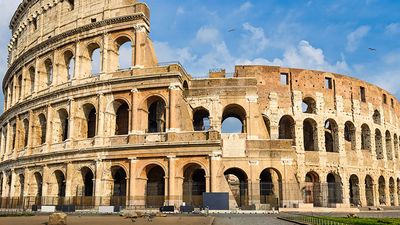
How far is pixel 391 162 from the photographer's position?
131ft

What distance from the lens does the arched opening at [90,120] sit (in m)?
30.8

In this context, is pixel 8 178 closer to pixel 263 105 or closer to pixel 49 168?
pixel 49 168

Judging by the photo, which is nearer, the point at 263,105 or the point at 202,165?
the point at 202,165

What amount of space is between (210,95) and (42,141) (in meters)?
13.5

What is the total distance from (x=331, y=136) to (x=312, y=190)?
24.3ft

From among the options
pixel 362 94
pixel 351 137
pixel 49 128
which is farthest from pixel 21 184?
pixel 362 94

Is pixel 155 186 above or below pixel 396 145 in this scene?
below

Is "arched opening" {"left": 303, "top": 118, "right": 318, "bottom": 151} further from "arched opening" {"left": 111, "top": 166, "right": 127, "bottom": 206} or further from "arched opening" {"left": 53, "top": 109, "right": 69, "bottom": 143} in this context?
"arched opening" {"left": 53, "top": 109, "right": 69, "bottom": 143}

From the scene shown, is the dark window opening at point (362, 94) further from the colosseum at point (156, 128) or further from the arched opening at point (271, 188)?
the arched opening at point (271, 188)

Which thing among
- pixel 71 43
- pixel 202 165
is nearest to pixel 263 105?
pixel 202 165

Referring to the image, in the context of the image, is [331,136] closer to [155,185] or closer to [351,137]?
[351,137]

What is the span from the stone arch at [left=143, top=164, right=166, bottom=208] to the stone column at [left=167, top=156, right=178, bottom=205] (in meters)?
0.75

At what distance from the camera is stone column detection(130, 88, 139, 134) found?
28016 mm

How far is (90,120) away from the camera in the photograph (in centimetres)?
3231
